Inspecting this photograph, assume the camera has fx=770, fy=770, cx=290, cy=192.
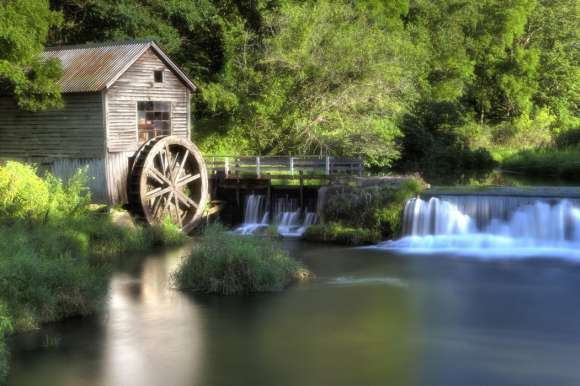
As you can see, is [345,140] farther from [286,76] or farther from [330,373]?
[330,373]

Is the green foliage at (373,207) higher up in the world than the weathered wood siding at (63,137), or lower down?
lower down

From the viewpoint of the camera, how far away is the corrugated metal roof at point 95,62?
2331cm

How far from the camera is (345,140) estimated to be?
30.8 m

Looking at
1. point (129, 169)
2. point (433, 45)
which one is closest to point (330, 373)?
point (129, 169)

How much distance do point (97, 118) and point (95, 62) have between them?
211 cm

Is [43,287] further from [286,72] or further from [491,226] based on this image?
[286,72]

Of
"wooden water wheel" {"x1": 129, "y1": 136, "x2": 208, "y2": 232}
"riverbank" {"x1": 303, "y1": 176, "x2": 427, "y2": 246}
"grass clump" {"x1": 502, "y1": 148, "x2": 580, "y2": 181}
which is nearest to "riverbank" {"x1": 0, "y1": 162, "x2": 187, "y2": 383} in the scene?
"wooden water wheel" {"x1": 129, "y1": 136, "x2": 208, "y2": 232}

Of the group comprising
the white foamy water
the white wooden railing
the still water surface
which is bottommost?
the still water surface

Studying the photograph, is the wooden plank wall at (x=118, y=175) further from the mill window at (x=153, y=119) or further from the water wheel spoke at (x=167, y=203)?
the water wheel spoke at (x=167, y=203)

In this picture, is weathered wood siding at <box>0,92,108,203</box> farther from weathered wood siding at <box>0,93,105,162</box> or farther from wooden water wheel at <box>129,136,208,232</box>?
wooden water wheel at <box>129,136,208,232</box>

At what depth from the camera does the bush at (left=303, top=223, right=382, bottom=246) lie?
22766mm

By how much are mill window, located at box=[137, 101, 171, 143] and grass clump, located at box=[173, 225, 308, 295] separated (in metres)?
9.40

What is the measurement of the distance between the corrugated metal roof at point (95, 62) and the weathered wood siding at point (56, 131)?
436 mm

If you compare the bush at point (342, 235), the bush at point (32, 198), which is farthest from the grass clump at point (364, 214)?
the bush at point (32, 198)
